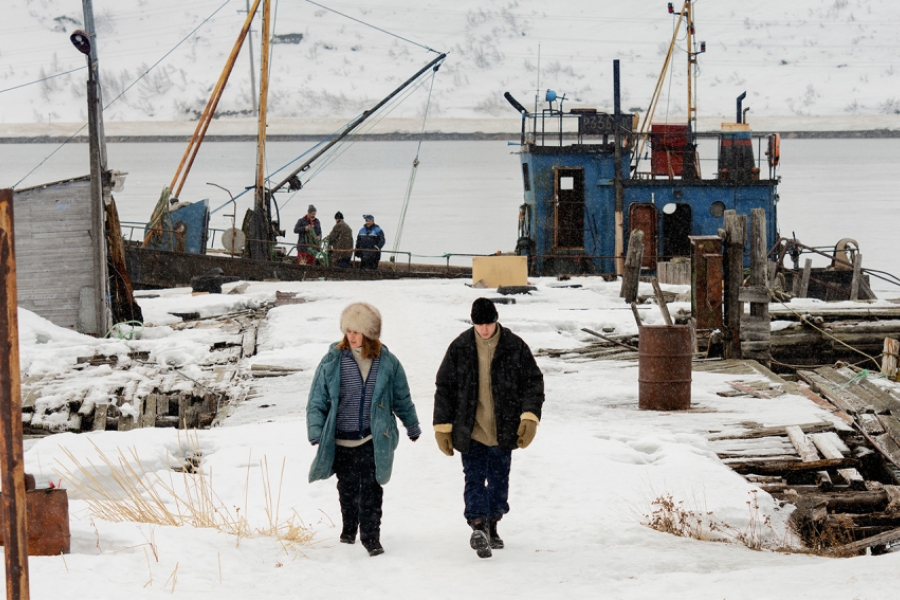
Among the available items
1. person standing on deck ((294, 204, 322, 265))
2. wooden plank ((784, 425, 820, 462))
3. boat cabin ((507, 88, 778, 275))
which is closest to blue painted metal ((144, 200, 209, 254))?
person standing on deck ((294, 204, 322, 265))

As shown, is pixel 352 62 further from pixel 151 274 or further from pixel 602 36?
pixel 151 274

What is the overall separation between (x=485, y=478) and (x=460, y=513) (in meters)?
0.94

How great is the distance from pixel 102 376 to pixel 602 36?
17433 cm

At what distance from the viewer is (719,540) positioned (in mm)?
7031

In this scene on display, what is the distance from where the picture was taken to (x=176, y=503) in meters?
6.67

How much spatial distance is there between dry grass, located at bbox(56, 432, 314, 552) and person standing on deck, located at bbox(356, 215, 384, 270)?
→ 1674 cm

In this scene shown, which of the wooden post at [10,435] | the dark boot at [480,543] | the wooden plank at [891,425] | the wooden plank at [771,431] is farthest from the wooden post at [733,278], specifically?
the wooden post at [10,435]

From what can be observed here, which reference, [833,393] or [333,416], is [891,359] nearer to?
[833,393]

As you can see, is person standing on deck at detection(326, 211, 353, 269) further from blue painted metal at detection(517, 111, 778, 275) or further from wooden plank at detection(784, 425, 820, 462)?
wooden plank at detection(784, 425, 820, 462)

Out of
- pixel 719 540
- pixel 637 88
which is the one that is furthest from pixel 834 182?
pixel 719 540

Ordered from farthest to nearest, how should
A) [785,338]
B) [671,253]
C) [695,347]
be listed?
[671,253], [785,338], [695,347]

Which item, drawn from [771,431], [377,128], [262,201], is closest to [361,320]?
[771,431]

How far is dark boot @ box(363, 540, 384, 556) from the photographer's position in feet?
20.3

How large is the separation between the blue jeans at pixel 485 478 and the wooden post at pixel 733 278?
723 centimetres
